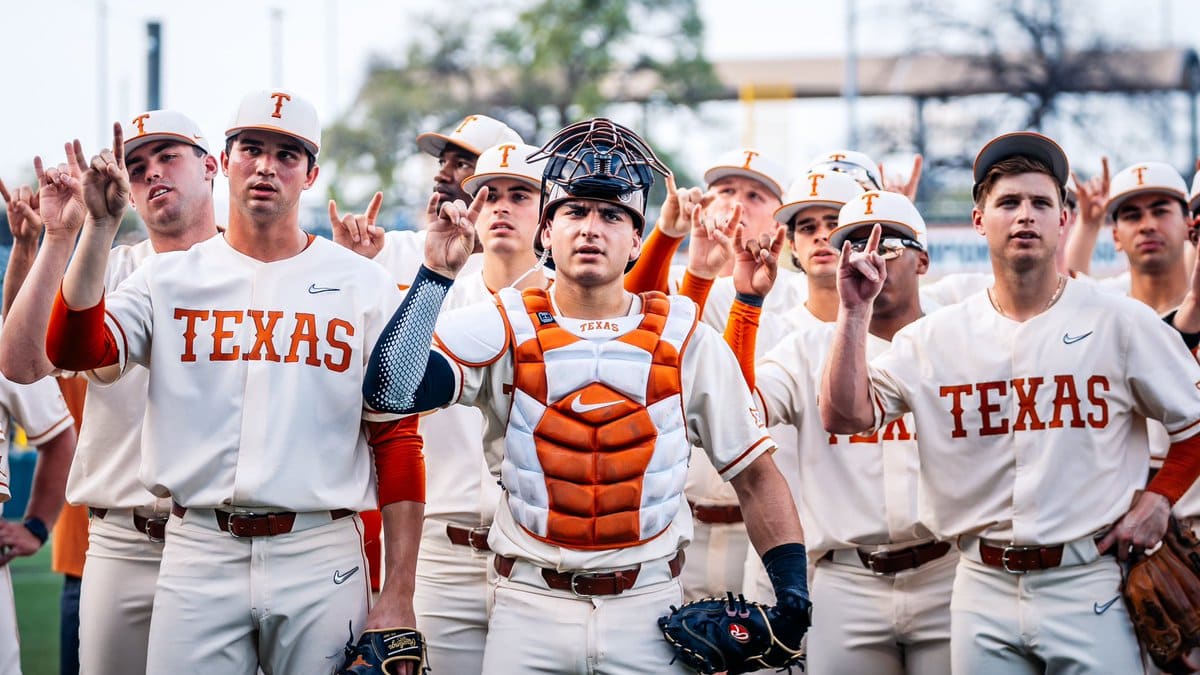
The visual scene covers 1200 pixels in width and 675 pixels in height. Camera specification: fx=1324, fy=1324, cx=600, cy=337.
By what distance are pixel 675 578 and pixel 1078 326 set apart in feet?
6.10

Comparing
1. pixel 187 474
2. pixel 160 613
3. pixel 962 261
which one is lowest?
pixel 160 613

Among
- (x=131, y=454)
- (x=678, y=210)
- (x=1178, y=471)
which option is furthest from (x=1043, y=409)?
(x=131, y=454)

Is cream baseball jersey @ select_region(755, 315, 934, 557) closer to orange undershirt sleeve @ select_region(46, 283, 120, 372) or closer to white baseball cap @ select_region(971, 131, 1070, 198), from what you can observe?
white baseball cap @ select_region(971, 131, 1070, 198)

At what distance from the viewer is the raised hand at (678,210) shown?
5.20 metres

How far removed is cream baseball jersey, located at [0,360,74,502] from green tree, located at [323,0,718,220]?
97.2 feet

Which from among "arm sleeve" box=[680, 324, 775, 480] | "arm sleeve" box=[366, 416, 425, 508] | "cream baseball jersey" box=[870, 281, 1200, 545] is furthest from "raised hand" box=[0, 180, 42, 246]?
"cream baseball jersey" box=[870, 281, 1200, 545]

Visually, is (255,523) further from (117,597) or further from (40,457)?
(40,457)

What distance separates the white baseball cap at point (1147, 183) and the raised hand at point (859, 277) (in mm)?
2917

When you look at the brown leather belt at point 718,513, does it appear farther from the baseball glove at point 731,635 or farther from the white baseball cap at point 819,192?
the baseball glove at point 731,635

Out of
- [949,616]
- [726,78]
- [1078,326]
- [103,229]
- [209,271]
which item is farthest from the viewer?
[726,78]

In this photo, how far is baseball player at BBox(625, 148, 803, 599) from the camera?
17.4 feet

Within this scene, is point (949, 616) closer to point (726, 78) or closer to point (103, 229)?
point (103, 229)

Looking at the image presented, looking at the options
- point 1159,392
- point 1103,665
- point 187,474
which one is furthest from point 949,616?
point 187,474

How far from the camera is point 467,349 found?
13.7ft
